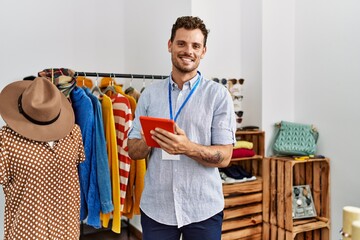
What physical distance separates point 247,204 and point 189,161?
1.45m

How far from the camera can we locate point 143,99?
1.54 meters

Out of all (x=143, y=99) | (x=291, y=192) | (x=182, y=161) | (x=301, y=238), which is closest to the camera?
(x=182, y=161)

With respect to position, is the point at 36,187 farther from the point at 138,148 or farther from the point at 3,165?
the point at 138,148

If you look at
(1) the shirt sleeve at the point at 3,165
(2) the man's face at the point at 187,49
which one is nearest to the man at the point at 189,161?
(2) the man's face at the point at 187,49

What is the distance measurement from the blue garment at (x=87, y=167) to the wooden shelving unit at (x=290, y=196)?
1422mm

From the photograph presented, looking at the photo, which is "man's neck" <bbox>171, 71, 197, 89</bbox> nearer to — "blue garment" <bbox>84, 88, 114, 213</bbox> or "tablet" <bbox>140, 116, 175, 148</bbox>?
"tablet" <bbox>140, 116, 175, 148</bbox>

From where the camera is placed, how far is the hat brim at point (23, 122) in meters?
1.51

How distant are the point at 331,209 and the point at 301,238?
395 mm

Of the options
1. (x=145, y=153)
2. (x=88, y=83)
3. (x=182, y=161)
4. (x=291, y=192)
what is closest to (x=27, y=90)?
(x=145, y=153)

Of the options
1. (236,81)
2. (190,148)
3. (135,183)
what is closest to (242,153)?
(236,81)

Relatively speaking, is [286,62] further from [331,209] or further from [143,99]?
[143,99]

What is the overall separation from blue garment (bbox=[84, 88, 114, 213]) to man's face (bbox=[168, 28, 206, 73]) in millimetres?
827

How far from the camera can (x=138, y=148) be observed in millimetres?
1446

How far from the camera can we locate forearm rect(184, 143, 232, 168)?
129 centimetres
